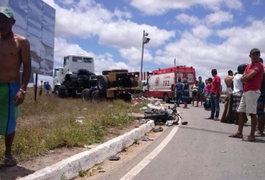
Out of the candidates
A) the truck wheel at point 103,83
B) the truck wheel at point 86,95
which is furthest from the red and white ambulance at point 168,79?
the truck wheel at point 86,95

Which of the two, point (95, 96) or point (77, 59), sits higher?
point (77, 59)

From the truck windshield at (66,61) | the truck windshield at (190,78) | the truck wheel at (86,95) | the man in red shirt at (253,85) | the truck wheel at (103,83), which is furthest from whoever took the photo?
the truck windshield at (66,61)

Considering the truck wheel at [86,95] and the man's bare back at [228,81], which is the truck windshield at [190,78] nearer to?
the truck wheel at [86,95]

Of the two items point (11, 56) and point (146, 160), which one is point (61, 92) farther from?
point (11, 56)

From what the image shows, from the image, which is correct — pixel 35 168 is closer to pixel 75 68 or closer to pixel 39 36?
pixel 39 36

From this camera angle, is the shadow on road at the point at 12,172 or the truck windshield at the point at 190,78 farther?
the truck windshield at the point at 190,78

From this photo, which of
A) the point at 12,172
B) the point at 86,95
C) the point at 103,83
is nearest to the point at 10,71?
the point at 12,172

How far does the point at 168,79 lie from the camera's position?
2153 cm

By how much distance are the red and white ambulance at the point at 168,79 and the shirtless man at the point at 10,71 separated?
57.1 ft

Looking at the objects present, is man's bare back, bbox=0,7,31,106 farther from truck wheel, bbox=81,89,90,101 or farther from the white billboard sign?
truck wheel, bbox=81,89,90,101

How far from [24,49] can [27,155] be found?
1.68 metres

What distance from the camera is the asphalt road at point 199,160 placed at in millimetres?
4242

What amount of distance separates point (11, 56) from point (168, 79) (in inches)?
721

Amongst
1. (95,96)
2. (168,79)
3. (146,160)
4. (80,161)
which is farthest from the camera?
(168,79)
